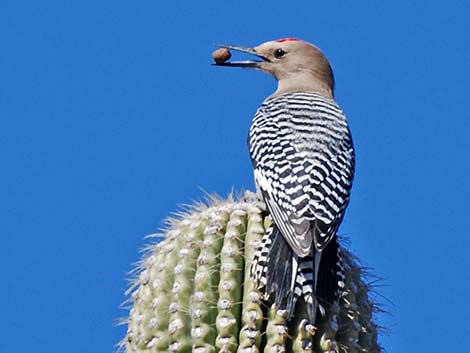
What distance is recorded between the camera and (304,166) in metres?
5.65

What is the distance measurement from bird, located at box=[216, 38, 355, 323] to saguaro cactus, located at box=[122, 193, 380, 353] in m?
0.08

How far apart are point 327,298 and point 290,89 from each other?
114 inches

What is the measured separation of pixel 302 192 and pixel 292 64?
2.64 metres

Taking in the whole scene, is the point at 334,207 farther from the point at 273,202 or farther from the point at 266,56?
the point at 266,56

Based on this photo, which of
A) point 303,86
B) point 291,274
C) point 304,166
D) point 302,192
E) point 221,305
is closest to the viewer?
point 221,305

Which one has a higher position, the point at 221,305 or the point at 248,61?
the point at 248,61

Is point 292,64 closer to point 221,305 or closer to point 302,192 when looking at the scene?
point 302,192

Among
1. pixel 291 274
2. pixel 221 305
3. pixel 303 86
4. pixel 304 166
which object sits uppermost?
pixel 303 86

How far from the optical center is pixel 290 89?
299 inches

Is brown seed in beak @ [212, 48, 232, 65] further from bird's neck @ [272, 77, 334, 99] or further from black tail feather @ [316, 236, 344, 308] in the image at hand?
black tail feather @ [316, 236, 344, 308]

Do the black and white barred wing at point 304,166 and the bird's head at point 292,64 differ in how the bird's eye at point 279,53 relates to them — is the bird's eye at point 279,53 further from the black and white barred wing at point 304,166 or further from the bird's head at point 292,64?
the black and white barred wing at point 304,166

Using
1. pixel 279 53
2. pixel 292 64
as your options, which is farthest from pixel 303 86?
pixel 279 53

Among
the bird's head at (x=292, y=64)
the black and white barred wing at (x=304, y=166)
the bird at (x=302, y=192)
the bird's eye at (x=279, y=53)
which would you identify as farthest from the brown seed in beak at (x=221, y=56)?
the black and white barred wing at (x=304, y=166)

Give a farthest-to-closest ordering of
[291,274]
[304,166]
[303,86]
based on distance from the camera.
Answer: [303,86] < [304,166] < [291,274]
